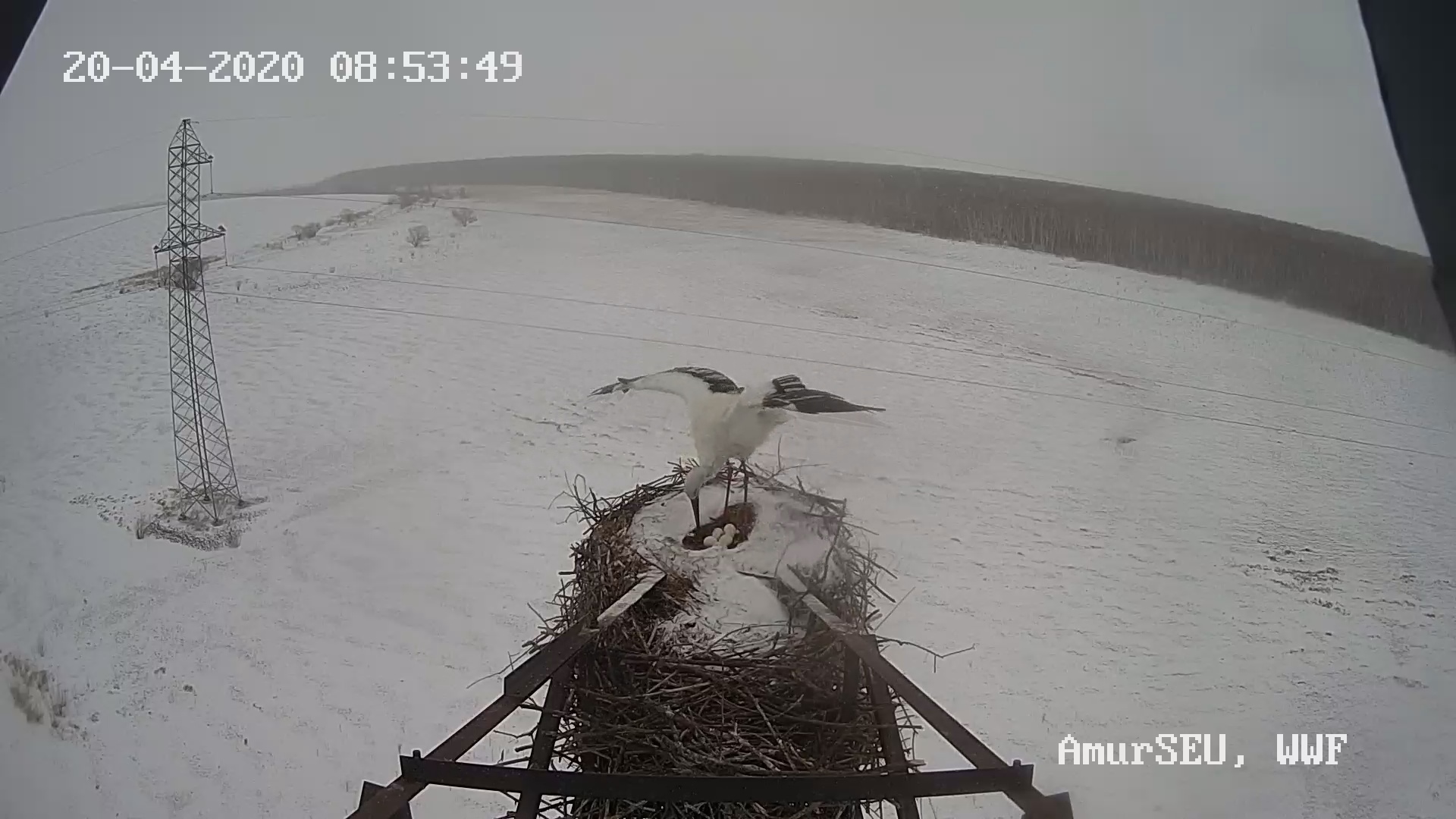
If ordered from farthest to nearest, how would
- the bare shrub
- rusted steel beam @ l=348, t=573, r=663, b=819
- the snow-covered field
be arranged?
the bare shrub, the snow-covered field, rusted steel beam @ l=348, t=573, r=663, b=819

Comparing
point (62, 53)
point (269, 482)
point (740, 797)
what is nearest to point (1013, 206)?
point (740, 797)

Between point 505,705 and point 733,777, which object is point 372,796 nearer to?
point 505,705

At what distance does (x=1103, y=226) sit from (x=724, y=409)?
111 centimetres

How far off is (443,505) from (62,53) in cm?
149

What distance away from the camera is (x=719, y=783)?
1169 mm

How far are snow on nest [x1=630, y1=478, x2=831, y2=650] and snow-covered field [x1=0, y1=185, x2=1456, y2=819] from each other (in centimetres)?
62

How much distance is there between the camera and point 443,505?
2207 millimetres

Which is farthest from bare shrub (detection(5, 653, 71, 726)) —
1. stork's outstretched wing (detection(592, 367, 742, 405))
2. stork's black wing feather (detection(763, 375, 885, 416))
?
stork's black wing feather (detection(763, 375, 885, 416))

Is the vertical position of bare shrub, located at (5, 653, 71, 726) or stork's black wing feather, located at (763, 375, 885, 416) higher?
stork's black wing feather, located at (763, 375, 885, 416)

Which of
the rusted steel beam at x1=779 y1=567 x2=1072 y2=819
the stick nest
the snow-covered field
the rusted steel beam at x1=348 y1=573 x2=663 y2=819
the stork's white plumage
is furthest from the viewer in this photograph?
the snow-covered field

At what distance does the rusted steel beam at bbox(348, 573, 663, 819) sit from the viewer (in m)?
1.04
